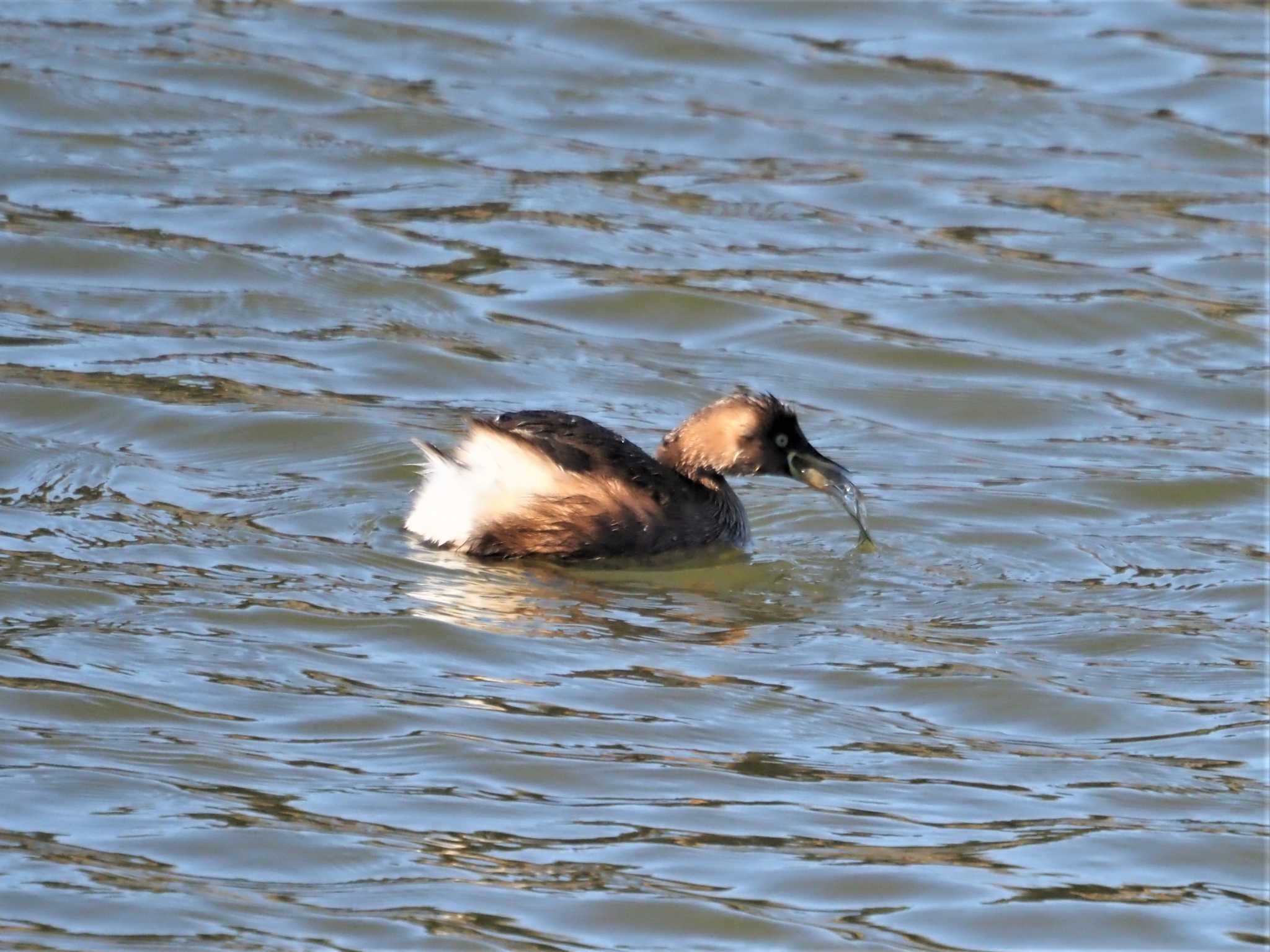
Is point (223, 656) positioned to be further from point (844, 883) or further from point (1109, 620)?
point (1109, 620)

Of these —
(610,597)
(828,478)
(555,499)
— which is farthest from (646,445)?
(610,597)

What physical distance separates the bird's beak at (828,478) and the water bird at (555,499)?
4.3 inches

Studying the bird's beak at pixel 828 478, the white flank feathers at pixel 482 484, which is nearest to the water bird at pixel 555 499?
the white flank feathers at pixel 482 484

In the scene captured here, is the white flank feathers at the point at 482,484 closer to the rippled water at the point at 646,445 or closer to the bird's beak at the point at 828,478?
the rippled water at the point at 646,445

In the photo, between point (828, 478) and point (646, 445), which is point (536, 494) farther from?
point (646, 445)

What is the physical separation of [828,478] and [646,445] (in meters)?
1.10

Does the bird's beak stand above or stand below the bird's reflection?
above

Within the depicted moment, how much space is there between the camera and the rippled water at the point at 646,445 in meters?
5.02

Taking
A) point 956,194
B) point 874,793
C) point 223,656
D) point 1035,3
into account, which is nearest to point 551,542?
point 223,656

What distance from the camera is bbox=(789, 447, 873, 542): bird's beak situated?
7.69 m

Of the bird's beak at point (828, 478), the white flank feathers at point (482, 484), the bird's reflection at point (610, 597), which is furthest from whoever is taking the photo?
the bird's beak at point (828, 478)

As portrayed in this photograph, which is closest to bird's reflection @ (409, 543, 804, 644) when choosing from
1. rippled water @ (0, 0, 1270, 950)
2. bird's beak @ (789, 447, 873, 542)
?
rippled water @ (0, 0, 1270, 950)

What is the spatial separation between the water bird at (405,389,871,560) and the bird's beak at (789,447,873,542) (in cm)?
11

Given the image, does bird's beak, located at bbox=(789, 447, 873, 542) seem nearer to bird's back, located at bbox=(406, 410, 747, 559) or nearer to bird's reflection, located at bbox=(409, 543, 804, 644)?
bird's reflection, located at bbox=(409, 543, 804, 644)
